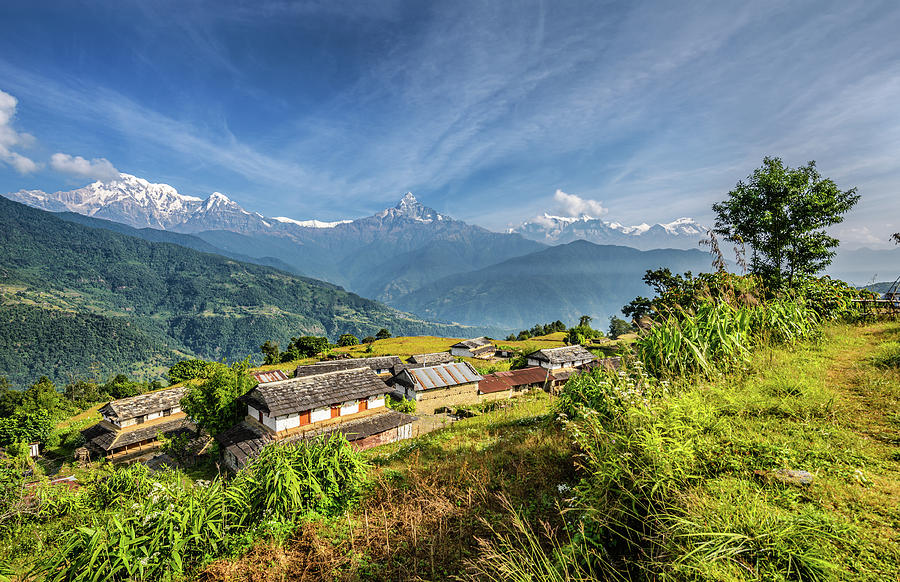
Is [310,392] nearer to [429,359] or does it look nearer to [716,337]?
[716,337]

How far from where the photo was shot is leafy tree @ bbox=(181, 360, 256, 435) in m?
26.3

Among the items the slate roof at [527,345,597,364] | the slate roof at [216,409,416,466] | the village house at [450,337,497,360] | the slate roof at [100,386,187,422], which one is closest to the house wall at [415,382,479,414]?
the slate roof at [216,409,416,466]

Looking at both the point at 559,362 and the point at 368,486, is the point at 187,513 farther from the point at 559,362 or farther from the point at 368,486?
the point at 559,362

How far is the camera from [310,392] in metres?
25.8

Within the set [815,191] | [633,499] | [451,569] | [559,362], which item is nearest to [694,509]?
[633,499]

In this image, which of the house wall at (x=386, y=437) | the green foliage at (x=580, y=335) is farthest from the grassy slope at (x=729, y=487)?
the green foliage at (x=580, y=335)

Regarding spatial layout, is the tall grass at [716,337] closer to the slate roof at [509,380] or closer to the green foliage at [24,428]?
the slate roof at [509,380]

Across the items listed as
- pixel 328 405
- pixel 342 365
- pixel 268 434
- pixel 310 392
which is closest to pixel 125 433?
pixel 342 365

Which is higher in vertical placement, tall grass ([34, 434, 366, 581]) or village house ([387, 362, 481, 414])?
tall grass ([34, 434, 366, 581])

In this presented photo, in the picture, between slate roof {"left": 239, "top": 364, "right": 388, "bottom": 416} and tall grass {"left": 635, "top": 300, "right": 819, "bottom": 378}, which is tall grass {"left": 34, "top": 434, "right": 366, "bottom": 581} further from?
slate roof {"left": 239, "top": 364, "right": 388, "bottom": 416}

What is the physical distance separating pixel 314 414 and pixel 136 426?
1392 inches

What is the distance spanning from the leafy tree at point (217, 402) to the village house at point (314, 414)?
35.5 inches

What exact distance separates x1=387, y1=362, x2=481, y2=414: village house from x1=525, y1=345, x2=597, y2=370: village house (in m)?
25.2

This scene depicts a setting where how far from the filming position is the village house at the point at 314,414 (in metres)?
23.8
